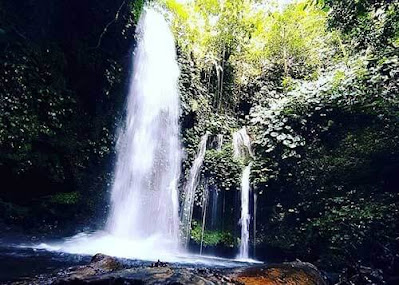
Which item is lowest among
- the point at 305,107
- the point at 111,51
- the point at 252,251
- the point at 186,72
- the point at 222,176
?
the point at 252,251

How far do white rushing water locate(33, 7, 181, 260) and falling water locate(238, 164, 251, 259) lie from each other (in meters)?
1.66

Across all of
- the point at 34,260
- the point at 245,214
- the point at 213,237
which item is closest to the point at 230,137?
the point at 245,214

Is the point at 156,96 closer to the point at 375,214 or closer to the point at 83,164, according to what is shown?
the point at 83,164

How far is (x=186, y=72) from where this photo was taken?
1092cm

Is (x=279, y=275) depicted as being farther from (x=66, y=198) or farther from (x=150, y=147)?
(x=150, y=147)

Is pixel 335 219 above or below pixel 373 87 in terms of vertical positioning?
below

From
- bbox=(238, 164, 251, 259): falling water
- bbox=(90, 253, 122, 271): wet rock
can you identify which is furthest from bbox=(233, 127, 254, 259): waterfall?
bbox=(90, 253, 122, 271): wet rock

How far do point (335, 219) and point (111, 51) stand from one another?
7.05 metres

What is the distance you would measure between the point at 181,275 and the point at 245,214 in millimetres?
6176

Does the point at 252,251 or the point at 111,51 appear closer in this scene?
the point at 252,251

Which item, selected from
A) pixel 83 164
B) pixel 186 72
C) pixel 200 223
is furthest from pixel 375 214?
pixel 186 72

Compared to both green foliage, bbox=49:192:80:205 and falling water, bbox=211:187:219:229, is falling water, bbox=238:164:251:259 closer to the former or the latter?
falling water, bbox=211:187:219:229

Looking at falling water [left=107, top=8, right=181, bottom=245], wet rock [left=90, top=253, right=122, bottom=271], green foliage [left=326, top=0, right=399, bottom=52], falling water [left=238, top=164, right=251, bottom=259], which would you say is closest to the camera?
Result: wet rock [left=90, top=253, right=122, bottom=271]

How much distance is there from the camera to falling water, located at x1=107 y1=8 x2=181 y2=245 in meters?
8.18
